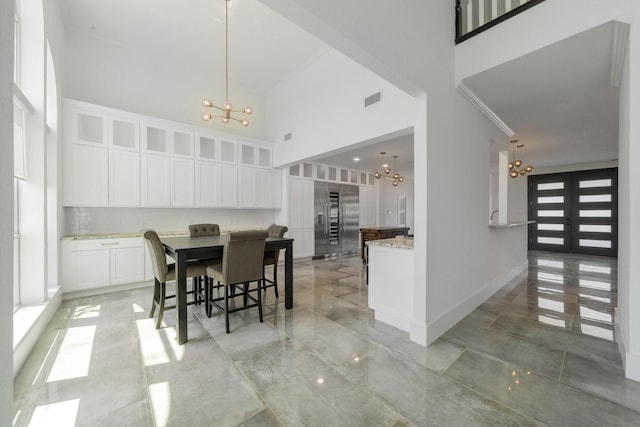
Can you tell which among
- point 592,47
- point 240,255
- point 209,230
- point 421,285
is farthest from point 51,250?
point 592,47

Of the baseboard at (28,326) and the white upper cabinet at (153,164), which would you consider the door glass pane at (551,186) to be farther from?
the baseboard at (28,326)

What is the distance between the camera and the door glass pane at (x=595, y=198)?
682 centimetres

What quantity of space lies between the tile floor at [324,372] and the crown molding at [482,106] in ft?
8.46

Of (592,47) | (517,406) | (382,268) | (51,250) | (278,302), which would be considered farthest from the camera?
(278,302)

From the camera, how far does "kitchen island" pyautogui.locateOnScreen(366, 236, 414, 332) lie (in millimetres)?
2617

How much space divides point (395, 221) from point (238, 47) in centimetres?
702

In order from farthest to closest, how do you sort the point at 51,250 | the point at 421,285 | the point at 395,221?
the point at 395,221 → the point at 51,250 → the point at 421,285

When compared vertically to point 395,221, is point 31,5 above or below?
above

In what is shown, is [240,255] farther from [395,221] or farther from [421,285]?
[395,221]

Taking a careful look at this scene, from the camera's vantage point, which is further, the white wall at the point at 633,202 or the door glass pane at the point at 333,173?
the door glass pane at the point at 333,173

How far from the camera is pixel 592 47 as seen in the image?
210cm

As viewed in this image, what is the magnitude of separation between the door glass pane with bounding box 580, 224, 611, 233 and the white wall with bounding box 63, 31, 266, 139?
32.6ft

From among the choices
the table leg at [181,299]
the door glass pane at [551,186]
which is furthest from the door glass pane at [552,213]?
the table leg at [181,299]
